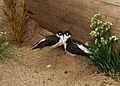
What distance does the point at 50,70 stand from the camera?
405 cm

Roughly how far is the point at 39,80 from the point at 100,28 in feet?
2.80

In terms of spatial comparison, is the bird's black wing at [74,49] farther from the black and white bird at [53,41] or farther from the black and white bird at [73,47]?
the black and white bird at [53,41]

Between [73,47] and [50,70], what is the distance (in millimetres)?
371

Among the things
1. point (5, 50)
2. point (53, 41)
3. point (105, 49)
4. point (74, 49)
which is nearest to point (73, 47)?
point (74, 49)

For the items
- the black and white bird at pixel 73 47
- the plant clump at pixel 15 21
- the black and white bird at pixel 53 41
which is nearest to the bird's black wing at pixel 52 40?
the black and white bird at pixel 53 41

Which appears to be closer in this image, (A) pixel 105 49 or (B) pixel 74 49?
(A) pixel 105 49

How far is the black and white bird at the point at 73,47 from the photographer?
161 inches

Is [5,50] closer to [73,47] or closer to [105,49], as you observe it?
[73,47]

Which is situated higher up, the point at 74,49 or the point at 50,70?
the point at 74,49

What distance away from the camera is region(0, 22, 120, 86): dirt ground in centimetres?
381

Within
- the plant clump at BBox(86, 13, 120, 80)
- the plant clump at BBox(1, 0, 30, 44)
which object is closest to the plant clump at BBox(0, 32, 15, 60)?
the plant clump at BBox(1, 0, 30, 44)

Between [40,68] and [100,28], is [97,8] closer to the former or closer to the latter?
[100,28]

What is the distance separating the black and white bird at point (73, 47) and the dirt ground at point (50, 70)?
0.10m

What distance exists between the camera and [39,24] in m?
5.01
